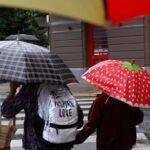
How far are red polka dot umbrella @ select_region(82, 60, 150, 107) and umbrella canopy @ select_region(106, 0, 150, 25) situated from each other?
221cm

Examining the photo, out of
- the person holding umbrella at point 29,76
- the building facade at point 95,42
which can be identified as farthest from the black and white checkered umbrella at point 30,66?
the building facade at point 95,42

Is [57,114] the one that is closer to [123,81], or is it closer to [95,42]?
[123,81]

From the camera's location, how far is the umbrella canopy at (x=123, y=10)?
1714 mm

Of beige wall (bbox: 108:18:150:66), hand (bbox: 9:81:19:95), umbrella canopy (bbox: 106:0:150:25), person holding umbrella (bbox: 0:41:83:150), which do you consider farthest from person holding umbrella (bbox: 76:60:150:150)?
beige wall (bbox: 108:18:150:66)

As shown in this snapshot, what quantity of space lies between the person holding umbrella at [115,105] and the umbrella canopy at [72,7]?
2334 millimetres

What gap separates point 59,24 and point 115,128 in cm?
1822

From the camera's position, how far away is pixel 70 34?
2181 centimetres

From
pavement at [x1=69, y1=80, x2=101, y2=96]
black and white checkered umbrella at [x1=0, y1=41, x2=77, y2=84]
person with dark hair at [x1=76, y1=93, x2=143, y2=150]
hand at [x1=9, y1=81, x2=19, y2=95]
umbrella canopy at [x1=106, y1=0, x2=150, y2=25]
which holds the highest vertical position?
umbrella canopy at [x1=106, y1=0, x2=150, y2=25]

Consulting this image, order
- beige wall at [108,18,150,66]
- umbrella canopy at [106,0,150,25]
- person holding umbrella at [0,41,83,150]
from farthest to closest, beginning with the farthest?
1. beige wall at [108,18,150,66]
2. person holding umbrella at [0,41,83,150]
3. umbrella canopy at [106,0,150,25]

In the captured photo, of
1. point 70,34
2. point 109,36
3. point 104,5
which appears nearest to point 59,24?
point 70,34

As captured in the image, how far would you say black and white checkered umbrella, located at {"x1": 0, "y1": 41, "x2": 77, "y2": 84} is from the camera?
383cm

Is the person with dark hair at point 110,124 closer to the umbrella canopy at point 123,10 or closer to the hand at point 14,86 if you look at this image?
the hand at point 14,86

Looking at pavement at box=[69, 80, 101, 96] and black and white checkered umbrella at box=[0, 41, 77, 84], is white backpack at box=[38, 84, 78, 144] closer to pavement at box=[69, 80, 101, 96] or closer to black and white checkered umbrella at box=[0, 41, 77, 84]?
black and white checkered umbrella at box=[0, 41, 77, 84]

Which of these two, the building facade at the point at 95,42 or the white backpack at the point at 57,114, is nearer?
the white backpack at the point at 57,114
